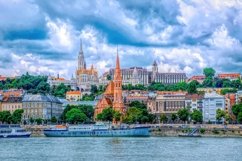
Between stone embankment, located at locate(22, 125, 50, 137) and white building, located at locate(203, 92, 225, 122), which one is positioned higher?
white building, located at locate(203, 92, 225, 122)

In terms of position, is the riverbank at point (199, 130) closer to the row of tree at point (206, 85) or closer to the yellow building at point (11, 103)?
the yellow building at point (11, 103)

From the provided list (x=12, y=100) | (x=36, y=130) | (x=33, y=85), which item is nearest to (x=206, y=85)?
(x=33, y=85)

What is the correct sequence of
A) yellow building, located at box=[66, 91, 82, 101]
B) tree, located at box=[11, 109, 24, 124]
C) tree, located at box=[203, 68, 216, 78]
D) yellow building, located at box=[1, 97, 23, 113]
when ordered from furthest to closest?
tree, located at box=[203, 68, 216, 78]
yellow building, located at box=[66, 91, 82, 101]
yellow building, located at box=[1, 97, 23, 113]
tree, located at box=[11, 109, 24, 124]

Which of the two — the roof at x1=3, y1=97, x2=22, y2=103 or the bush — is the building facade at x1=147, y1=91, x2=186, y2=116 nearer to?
the roof at x1=3, y1=97, x2=22, y2=103

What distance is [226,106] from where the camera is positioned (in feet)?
423

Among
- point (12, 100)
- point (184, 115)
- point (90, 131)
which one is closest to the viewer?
point (90, 131)

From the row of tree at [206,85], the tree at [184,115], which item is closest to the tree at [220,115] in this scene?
Result: the tree at [184,115]

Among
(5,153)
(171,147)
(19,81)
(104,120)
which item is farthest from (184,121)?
(19,81)

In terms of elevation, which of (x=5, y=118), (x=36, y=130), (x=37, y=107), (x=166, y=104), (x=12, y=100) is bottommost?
(x=36, y=130)

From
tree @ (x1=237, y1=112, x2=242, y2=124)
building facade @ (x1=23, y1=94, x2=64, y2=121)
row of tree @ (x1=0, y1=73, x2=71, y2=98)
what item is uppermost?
row of tree @ (x1=0, y1=73, x2=71, y2=98)

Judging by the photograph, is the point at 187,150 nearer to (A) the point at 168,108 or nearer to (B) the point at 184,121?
(B) the point at 184,121

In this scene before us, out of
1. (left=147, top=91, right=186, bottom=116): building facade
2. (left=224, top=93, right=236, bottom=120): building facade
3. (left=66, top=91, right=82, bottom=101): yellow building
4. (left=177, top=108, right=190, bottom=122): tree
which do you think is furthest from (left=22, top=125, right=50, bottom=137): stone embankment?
(left=66, top=91, right=82, bottom=101): yellow building

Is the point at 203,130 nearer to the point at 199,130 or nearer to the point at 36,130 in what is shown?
the point at 199,130

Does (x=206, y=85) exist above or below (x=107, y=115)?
above
